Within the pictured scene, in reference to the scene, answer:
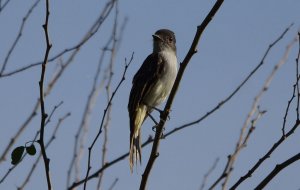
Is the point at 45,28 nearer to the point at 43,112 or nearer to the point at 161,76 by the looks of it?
the point at 43,112

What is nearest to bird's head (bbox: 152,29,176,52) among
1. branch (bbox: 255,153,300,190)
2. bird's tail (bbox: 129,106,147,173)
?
bird's tail (bbox: 129,106,147,173)

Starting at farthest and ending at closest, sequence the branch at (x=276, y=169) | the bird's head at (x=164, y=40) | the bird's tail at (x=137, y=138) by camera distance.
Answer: the bird's head at (x=164, y=40) → the bird's tail at (x=137, y=138) → the branch at (x=276, y=169)

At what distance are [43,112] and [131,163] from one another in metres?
2.85

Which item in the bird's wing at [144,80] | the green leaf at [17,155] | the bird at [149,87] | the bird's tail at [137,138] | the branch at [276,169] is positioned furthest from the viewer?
the bird's wing at [144,80]

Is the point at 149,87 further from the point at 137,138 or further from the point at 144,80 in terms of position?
the point at 137,138

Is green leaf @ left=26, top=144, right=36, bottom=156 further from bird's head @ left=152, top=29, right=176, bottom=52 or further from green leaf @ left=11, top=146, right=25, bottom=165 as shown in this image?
bird's head @ left=152, top=29, right=176, bottom=52

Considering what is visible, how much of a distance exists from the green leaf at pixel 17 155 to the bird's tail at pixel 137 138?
242 centimetres

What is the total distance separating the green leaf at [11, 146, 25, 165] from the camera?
4051 millimetres

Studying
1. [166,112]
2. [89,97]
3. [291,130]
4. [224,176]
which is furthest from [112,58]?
[291,130]

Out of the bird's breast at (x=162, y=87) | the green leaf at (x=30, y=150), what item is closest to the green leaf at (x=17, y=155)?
the green leaf at (x=30, y=150)

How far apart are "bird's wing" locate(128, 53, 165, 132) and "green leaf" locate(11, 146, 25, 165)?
3420 mm

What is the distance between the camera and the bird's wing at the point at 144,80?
25.0ft

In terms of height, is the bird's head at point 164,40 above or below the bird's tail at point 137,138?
above

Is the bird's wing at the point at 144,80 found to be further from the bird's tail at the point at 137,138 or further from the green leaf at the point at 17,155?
the green leaf at the point at 17,155
